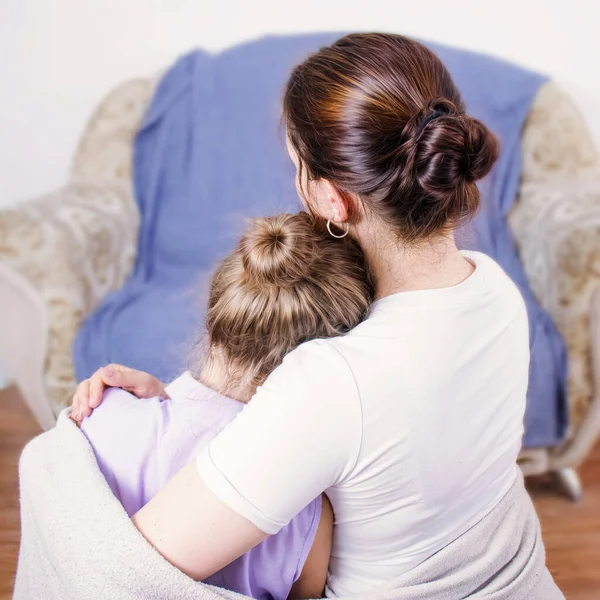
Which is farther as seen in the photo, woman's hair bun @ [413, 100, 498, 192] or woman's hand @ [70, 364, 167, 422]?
woman's hand @ [70, 364, 167, 422]

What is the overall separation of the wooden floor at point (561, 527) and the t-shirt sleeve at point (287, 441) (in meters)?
1.05

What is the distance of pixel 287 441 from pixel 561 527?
1.26 m

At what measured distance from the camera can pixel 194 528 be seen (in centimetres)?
65

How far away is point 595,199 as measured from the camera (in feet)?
5.71

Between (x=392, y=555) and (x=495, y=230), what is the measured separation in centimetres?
130

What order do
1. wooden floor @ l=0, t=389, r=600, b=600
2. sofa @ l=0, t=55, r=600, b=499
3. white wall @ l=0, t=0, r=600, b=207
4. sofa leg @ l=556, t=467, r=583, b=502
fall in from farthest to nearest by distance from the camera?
white wall @ l=0, t=0, r=600, b=207, sofa leg @ l=556, t=467, r=583, b=502, sofa @ l=0, t=55, r=600, b=499, wooden floor @ l=0, t=389, r=600, b=600

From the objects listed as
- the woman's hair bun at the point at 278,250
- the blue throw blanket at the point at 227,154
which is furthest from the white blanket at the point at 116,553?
the blue throw blanket at the point at 227,154

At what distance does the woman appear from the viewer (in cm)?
63

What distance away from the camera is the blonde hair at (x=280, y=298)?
2.36 feet

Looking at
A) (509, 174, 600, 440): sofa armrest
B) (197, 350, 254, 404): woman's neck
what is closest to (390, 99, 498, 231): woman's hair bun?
(197, 350, 254, 404): woman's neck

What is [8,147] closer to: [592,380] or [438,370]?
[592,380]

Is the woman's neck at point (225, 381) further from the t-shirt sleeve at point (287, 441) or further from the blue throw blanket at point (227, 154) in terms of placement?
the blue throw blanket at point (227, 154)

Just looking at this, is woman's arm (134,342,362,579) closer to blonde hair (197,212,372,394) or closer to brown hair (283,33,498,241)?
blonde hair (197,212,372,394)

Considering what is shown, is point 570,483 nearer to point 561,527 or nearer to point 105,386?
point 561,527
